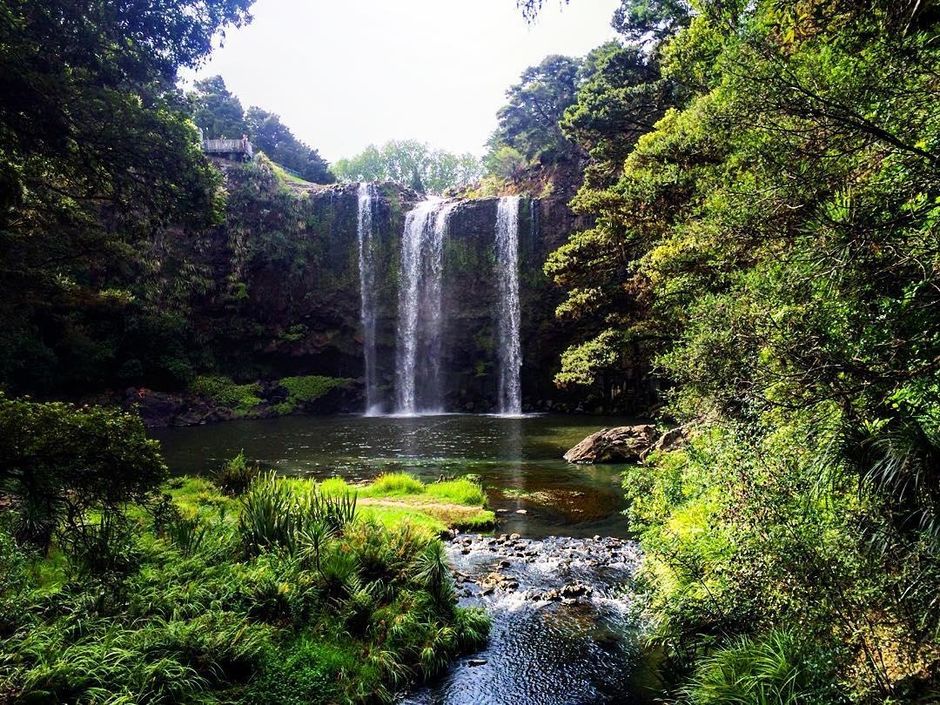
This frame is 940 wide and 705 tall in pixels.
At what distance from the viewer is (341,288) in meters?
38.9

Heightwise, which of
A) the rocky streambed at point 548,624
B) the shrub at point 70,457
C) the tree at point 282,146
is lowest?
the rocky streambed at point 548,624

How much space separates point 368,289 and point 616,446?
25652 millimetres

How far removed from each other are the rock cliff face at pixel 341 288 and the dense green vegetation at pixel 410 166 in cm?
3683

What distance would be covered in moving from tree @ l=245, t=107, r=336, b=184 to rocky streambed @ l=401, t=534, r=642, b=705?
5808 cm

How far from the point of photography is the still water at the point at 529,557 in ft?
18.6

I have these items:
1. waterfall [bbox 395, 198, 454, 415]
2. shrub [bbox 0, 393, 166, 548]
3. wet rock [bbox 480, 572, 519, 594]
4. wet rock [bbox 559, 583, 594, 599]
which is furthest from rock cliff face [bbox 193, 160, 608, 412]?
shrub [bbox 0, 393, 166, 548]

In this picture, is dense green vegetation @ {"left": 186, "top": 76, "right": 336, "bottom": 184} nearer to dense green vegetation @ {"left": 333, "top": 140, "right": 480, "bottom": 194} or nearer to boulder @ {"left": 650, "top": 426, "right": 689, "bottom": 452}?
dense green vegetation @ {"left": 333, "top": 140, "right": 480, "bottom": 194}

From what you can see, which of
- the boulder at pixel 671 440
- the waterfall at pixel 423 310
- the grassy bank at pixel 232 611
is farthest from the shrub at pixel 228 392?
the grassy bank at pixel 232 611

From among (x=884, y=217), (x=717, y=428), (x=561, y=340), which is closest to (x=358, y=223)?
(x=561, y=340)

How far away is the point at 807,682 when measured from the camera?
13.5ft

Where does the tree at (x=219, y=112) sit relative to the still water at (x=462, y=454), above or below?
above

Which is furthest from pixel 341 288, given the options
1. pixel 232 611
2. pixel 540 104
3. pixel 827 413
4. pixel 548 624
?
pixel 827 413

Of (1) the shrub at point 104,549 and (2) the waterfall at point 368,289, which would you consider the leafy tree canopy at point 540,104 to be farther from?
(1) the shrub at point 104,549

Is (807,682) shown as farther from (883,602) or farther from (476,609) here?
(476,609)
